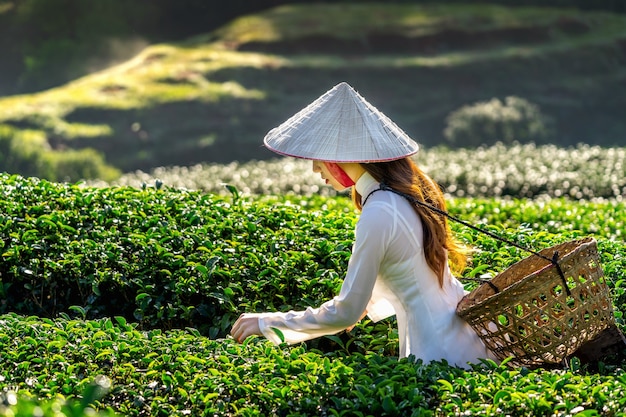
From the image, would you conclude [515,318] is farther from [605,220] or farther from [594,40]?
[594,40]

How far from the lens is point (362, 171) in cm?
351

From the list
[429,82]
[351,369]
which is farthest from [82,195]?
[429,82]

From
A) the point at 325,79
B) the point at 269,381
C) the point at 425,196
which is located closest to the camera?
the point at 269,381

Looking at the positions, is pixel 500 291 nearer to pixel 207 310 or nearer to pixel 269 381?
pixel 269 381

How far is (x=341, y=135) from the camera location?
3.45 m

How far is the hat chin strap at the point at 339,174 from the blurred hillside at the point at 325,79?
12.8 meters

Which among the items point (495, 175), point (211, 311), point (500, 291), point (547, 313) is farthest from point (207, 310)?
point (495, 175)

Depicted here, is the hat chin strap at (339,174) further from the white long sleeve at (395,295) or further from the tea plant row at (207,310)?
the tea plant row at (207,310)

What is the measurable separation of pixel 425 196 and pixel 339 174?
1.05ft

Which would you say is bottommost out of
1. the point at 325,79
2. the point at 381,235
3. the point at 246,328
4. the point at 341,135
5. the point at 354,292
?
the point at 325,79

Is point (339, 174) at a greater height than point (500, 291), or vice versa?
point (339, 174)

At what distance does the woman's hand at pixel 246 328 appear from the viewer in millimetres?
3490

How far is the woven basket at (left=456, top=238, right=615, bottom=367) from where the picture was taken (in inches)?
130

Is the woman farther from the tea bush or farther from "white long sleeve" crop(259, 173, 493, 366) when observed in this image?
the tea bush
